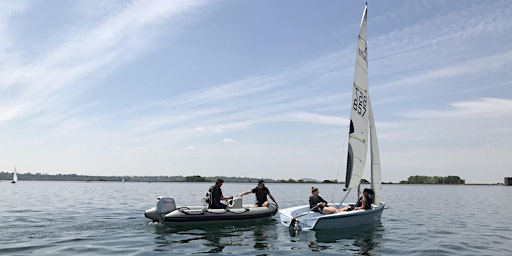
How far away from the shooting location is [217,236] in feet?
48.8

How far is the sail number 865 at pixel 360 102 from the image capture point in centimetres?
1731

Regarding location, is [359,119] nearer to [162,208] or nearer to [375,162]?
[375,162]

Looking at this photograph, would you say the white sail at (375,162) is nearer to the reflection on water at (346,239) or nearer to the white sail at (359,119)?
the white sail at (359,119)

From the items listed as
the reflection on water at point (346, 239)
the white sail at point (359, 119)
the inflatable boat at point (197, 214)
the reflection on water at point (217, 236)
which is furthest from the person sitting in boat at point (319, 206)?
the inflatable boat at point (197, 214)

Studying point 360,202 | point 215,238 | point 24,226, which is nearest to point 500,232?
point 360,202

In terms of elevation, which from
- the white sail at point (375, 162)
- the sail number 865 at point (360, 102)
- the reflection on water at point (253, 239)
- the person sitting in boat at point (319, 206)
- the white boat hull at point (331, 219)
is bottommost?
the reflection on water at point (253, 239)

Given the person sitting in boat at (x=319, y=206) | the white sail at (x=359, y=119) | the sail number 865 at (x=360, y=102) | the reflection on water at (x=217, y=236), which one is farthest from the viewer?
the sail number 865 at (x=360, y=102)

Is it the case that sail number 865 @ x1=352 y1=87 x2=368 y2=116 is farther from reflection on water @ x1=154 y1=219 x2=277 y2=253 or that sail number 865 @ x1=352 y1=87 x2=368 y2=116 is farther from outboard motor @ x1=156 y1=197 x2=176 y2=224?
outboard motor @ x1=156 y1=197 x2=176 y2=224

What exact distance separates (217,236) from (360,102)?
28.3 ft

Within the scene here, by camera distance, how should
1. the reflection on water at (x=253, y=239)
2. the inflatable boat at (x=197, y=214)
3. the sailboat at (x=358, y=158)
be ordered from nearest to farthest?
the reflection on water at (x=253, y=239), the sailboat at (x=358, y=158), the inflatable boat at (x=197, y=214)

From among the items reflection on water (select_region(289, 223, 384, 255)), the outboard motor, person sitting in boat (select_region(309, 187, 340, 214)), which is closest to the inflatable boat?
the outboard motor

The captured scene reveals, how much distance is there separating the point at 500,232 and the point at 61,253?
59.5 ft

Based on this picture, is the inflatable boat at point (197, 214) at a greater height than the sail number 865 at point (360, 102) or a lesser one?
lesser

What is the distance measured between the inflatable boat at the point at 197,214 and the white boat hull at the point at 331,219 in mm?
1735
